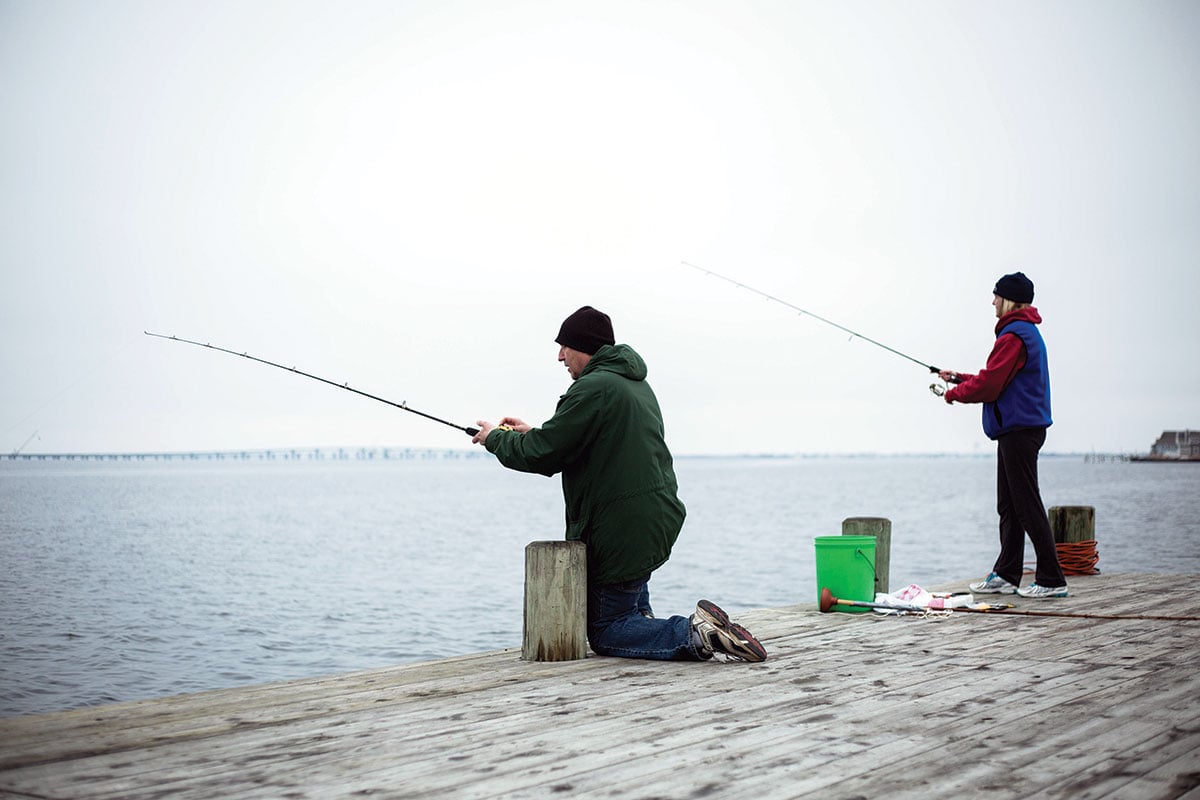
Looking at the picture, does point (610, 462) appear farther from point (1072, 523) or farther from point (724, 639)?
point (1072, 523)

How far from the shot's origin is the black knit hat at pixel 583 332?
190 inches

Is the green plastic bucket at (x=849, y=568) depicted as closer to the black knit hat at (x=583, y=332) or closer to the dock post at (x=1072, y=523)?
the black knit hat at (x=583, y=332)

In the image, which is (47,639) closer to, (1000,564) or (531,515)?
(1000,564)

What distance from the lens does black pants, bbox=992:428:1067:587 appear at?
6387 millimetres

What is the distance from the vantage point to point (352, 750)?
303 cm

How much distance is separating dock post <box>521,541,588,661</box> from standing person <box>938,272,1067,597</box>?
3042mm

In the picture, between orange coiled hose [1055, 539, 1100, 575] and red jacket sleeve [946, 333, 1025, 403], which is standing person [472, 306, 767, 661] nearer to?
red jacket sleeve [946, 333, 1025, 403]

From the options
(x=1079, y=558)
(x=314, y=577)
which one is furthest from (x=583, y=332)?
(x=314, y=577)

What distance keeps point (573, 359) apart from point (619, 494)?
694mm

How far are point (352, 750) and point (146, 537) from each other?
29.5 meters

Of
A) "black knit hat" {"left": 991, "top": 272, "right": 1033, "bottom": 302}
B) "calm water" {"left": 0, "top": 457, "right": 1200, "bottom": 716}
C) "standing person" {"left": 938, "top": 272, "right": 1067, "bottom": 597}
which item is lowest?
"calm water" {"left": 0, "top": 457, "right": 1200, "bottom": 716}

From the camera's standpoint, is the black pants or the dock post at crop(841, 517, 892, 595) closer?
the black pants

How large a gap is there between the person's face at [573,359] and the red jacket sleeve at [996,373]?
9.08 ft

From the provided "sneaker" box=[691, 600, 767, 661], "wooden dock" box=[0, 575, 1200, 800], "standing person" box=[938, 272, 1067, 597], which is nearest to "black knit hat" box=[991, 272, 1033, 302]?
"standing person" box=[938, 272, 1067, 597]
